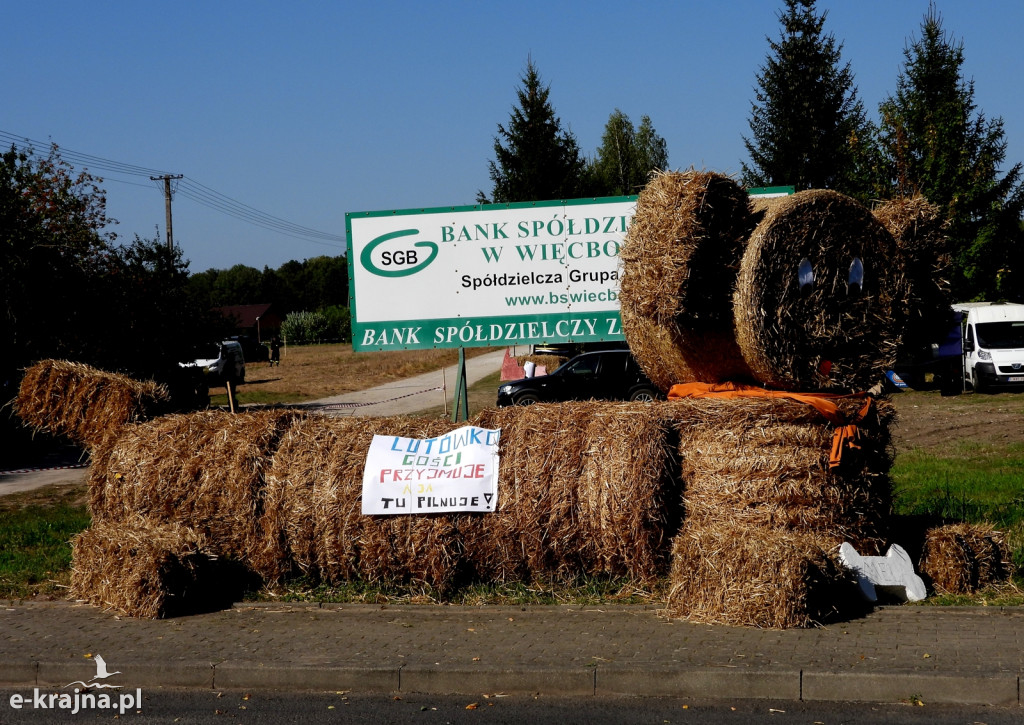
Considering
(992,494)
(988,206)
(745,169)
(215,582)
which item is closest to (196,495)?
(215,582)

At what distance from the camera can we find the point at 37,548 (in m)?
10.1

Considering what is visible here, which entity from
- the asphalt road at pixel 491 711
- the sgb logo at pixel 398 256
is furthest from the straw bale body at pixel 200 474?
the sgb logo at pixel 398 256

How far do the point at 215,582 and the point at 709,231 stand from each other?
4682 millimetres

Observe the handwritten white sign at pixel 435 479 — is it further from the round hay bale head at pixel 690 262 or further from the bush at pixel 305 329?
the bush at pixel 305 329

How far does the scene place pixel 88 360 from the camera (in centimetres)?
2086

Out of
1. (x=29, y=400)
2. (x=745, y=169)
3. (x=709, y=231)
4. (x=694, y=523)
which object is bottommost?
(x=694, y=523)

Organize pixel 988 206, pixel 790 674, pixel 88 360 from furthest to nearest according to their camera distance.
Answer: pixel 988 206, pixel 88 360, pixel 790 674

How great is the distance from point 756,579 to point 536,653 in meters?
1.56

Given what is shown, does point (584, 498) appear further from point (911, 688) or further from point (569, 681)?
point (911, 688)

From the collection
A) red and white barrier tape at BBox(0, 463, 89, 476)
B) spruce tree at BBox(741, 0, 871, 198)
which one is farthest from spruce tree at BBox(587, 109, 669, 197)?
red and white barrier tape at BBox(0, 463, 89, 476)

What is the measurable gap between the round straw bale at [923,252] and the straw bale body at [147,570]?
5.83 meters

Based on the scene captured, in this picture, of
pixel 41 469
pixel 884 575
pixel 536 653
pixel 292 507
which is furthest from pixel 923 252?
pixel 41 469

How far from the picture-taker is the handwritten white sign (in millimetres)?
7605

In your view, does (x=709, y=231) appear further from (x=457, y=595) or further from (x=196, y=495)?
(x=196, y=495)
